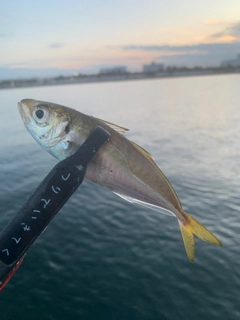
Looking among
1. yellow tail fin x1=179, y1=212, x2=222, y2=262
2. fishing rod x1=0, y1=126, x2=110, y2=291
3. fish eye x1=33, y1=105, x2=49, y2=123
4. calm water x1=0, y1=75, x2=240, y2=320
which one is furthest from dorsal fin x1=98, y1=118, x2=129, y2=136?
calm water x1=0, y1=75, x2=240, y2=320

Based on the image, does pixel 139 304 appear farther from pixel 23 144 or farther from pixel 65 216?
pixel 23 144

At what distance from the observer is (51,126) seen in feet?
11.3

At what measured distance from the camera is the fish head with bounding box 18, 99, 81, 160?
136 inches

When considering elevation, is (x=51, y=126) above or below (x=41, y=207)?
above

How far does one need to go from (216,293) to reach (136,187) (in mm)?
8879

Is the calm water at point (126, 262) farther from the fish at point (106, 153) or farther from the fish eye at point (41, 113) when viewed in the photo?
the fish eye at point (41, 113)

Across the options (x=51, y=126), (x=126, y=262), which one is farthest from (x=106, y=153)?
(x=126, y=262)

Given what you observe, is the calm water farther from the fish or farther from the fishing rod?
the fishing rod

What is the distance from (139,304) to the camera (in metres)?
10.2

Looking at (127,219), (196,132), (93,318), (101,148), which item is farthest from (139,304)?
(196,132)

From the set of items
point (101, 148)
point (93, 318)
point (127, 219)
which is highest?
point (101, 148)

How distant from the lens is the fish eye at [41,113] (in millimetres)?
3482

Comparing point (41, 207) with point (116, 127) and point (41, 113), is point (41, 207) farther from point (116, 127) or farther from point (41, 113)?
point (116, 127)

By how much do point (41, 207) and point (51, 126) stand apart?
0.94 meters
